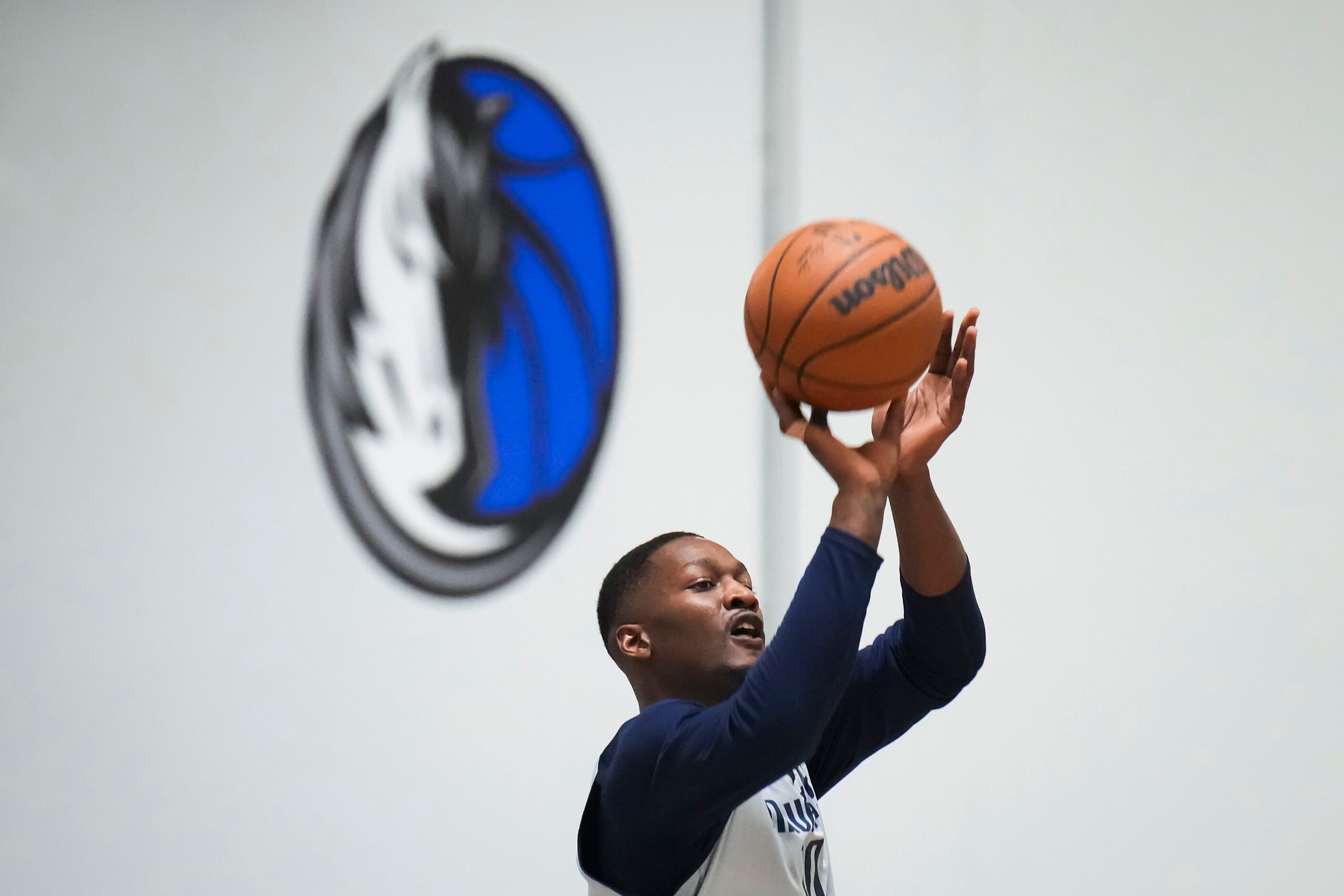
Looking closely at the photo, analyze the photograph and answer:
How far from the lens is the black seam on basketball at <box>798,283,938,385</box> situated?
1334 millimetres

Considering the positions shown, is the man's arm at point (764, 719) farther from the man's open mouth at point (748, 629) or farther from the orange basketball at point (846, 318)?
the man's open mouth at point (748, 629)

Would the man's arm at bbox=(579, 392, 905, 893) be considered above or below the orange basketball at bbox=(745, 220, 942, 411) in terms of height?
below

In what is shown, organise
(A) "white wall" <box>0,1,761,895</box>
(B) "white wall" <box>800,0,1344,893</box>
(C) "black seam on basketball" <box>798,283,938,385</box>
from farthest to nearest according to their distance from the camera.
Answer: (B) "white wall" <box>800,0,1344,893</box> → (A) "white wall" <box>0,1,761,895</box> → (C) "black seam on basketball" <box>798,283,938,385</box>

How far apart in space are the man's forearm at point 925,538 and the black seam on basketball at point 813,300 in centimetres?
22

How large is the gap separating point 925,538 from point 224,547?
1.68 metres

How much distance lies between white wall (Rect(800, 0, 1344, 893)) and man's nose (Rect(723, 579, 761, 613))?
3.94 feet

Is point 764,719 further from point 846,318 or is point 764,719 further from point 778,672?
point 846,318

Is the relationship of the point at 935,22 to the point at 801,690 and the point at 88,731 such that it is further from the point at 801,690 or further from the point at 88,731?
the point at 88,731

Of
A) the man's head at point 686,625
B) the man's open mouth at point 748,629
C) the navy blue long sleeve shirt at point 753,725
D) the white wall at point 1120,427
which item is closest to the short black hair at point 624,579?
the man's head at point 686,625

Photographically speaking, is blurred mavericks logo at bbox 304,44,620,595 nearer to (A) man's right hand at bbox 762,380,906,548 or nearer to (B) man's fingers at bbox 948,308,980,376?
(B) man's fingers at bbox 948,308,980,376

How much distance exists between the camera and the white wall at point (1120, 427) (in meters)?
2.63

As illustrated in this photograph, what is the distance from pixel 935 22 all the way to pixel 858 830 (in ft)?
6.10

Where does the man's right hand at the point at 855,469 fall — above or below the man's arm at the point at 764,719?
above

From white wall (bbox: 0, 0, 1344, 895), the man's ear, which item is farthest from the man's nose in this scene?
white wall (bbox: 0, 0, 1344, 895)
